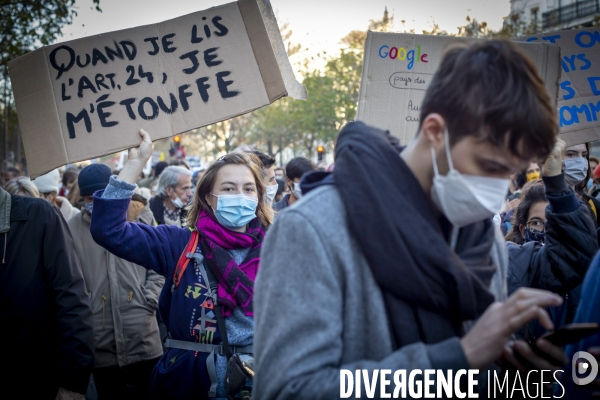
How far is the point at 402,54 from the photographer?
3914 millimetres

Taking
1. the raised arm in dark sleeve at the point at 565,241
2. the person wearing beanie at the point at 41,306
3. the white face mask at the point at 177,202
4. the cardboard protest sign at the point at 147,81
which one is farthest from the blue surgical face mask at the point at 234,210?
the white face mask at the point at 177,202

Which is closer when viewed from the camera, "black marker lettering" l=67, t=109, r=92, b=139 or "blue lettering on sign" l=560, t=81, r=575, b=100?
"black marker lettering" l=67, t=109, r=92, b=139

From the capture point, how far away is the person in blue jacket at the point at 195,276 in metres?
2.99

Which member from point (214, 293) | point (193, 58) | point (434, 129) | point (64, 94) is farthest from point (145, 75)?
point (434, 129)

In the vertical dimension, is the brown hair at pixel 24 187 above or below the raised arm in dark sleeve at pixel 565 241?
above

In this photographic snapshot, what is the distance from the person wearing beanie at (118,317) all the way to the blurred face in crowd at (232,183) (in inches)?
57.1

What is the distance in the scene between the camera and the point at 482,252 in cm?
181

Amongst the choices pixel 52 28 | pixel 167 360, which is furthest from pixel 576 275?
pixel 52 28

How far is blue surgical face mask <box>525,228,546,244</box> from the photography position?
12.5ft

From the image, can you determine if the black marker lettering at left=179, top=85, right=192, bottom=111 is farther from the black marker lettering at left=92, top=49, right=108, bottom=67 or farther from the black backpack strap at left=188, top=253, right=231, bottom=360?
the black backpack strap at left=188, top=253, right=231, bottom=360

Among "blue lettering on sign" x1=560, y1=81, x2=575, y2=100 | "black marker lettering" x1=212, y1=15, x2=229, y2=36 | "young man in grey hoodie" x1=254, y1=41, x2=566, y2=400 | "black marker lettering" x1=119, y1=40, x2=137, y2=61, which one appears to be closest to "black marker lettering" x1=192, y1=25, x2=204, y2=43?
"black marker lettering" x1=212, y1=15, x2=229, y2=36

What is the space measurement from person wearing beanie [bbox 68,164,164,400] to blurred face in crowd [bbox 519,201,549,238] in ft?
9.31

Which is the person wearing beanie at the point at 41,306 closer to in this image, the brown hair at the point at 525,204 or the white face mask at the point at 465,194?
the white face mask at the point at 465,194

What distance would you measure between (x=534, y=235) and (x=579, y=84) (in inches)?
48.7
